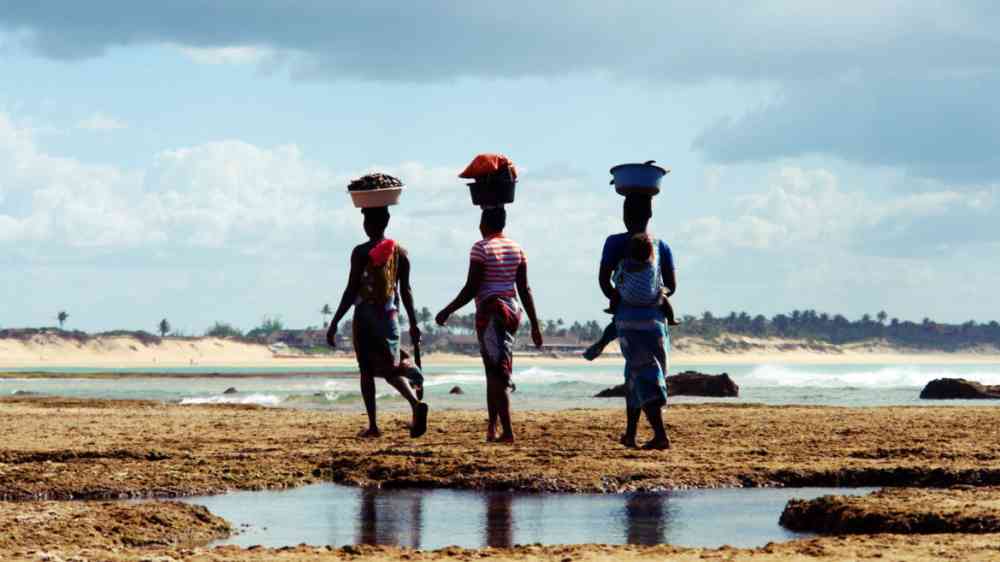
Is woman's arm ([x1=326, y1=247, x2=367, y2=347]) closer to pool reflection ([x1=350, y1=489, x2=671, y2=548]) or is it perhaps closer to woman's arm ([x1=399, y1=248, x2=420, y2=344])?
woman's arm ([x1=399, y1=248, x2=420, y2=344])

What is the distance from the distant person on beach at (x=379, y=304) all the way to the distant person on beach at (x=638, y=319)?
188 centimetres

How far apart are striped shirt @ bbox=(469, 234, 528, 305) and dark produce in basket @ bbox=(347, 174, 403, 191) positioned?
1107 mm

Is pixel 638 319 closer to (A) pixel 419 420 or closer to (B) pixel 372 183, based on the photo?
(A) pixel 419 420

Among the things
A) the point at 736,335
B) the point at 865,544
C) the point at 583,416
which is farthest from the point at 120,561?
the point at 736,335

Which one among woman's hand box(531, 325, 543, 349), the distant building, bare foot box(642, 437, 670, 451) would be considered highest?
the distant building

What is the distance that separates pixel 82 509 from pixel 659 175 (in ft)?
18.4

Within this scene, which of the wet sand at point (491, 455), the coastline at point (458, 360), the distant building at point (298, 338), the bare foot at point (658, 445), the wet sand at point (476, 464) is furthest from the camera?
the distant building at point (298, 338)

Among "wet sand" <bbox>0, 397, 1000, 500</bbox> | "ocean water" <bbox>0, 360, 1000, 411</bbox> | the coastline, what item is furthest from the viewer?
the coastline

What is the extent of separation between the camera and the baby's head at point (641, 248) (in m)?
11.2

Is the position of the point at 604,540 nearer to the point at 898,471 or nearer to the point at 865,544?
the point at 865,544

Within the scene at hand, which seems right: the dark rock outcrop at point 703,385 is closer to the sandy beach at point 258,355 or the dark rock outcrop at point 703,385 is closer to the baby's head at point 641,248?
the baby's head at point 641,248

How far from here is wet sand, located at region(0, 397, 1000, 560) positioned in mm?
6488

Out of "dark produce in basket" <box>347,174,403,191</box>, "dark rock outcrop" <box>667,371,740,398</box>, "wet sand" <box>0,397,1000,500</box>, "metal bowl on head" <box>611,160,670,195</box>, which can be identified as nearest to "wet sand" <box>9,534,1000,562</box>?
Answer: "wet sand" <box>0,397,1000,500</box>

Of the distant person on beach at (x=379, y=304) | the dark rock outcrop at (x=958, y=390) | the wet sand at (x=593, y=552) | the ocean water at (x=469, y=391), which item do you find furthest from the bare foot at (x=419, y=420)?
the dark rock outcrop at (x=958, y=390)
